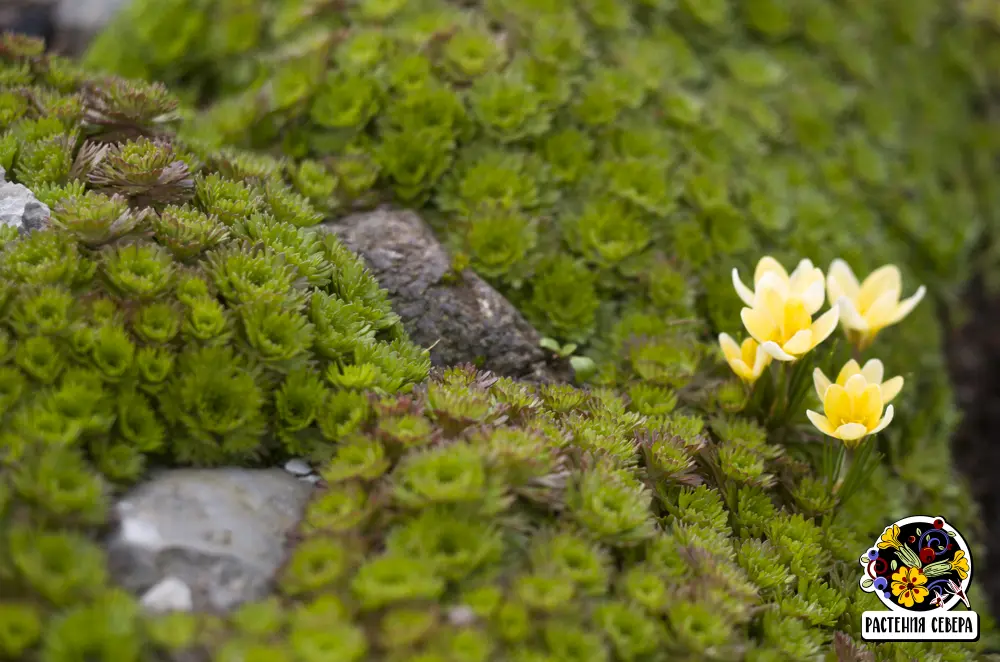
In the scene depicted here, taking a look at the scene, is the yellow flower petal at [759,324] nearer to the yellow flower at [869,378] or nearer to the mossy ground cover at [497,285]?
the yellow flower at [869,378]

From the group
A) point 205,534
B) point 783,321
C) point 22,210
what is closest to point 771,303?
point 783,321

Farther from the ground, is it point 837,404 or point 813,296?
point 813,296

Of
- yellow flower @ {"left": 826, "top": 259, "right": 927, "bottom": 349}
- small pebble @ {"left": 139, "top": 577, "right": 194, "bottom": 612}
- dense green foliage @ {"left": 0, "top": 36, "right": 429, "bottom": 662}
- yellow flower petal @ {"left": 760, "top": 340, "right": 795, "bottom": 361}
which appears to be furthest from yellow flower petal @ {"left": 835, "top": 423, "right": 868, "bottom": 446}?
small pebble @ {"left": 139, "top": 577, "right": 194, "bottom": 612}

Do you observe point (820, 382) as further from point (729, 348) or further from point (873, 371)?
point (729, 348)

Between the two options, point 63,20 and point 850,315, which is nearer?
point 850,315

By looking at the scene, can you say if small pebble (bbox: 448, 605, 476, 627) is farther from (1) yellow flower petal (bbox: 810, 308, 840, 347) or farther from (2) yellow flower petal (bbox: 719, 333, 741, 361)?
(1) yellow flower petal (bbox: 810, 308, 840, 347)
